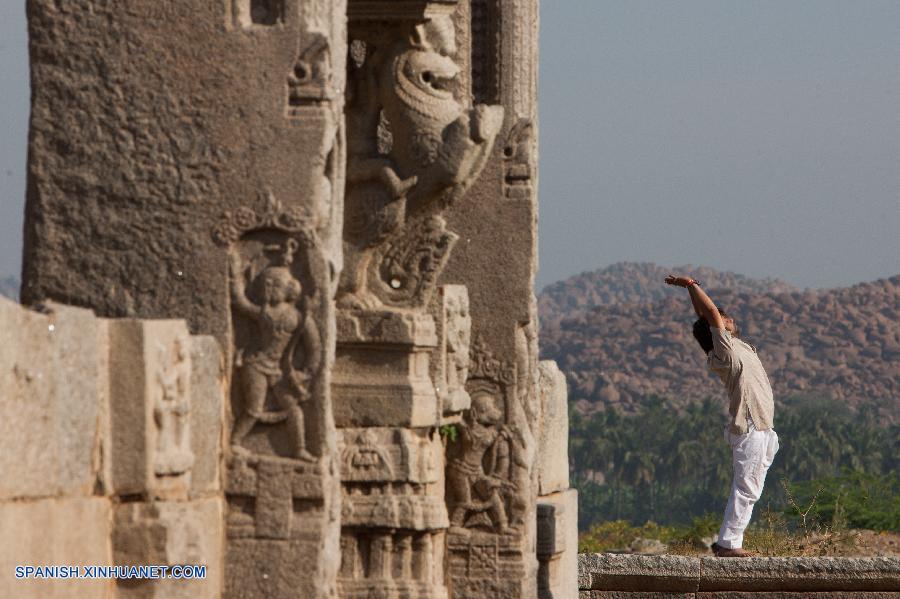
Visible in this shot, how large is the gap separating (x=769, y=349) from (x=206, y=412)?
60.0m

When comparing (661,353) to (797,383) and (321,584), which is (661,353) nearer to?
(797,383)

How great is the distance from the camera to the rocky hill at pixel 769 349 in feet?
211

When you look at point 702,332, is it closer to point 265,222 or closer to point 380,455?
point 380,455

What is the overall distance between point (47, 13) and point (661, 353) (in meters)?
60.7

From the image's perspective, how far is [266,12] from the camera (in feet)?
22.2

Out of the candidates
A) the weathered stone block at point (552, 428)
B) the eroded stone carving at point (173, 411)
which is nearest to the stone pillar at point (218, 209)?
the eroded stone carving at point (173, 411)

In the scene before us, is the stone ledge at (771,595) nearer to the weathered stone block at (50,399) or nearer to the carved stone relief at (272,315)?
the carved stone relief at (272,315)

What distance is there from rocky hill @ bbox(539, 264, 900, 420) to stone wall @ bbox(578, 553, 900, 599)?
4912cm

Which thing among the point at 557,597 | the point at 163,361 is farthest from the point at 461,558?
the point at 163,361

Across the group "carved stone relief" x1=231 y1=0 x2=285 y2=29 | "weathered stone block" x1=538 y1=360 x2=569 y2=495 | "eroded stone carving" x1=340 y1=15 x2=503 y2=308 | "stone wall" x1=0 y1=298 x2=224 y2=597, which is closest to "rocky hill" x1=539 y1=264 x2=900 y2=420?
"weathered stone block" x1=538 y1=360 x2=569 y2=495

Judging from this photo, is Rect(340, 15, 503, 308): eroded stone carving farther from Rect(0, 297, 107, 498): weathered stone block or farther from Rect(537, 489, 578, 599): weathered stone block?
Rect(0, 297, 107, 498): weathered stone block

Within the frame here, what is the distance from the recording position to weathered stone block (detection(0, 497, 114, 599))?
5305 millimetres

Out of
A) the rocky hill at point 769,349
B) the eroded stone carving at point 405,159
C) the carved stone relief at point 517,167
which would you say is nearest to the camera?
the eroded stone carving at point 405,159

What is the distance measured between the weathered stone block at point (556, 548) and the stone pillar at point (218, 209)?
4522mm
